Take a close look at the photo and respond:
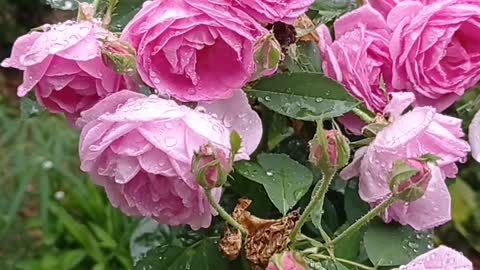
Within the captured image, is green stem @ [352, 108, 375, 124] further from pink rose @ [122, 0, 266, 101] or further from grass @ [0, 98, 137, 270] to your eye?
grass @ [0, 98, 137, 270]

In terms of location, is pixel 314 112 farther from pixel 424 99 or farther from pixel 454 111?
pixel 454 111

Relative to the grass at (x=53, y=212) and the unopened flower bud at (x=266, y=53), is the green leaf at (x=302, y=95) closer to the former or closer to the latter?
the unopened flower bud at (x=266, y=53)

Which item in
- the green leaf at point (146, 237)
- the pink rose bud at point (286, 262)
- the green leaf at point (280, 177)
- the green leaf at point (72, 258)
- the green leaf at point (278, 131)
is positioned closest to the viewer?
the pink rose bud at point (286, 262)

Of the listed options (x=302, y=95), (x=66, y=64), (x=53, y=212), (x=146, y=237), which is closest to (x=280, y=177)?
(x=302, y=95)

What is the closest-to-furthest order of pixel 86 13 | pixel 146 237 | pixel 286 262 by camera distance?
pixel 286 262 < pixel 86 13 < pixel 146 237

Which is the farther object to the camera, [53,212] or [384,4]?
[53,212]

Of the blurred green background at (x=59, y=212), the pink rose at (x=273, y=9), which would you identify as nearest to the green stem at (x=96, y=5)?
the pink rose at (x=273, y=9)

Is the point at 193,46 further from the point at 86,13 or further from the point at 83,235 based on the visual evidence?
the point at 83,235
